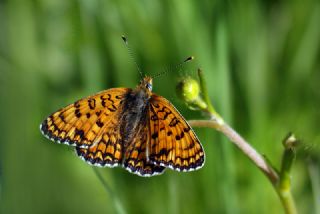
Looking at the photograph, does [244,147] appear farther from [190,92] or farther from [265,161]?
[190,92]

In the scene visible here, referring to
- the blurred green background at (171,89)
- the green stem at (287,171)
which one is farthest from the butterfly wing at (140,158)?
the blurred green background at (171,89)

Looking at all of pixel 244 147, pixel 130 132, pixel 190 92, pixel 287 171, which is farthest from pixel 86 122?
pixel 287 171

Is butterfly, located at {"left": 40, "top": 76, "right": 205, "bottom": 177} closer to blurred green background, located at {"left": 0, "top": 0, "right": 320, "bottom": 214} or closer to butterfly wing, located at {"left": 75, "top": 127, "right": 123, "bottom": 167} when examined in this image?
butterfly wing, located at {"left": 75, "top": 127, "right": 123, "bottom": 167}

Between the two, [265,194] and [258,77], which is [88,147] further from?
[258,77]

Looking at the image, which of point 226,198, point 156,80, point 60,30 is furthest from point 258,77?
point 60,30

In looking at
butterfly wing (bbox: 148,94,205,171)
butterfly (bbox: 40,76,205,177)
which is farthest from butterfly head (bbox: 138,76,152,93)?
butterfly wing (bbox: 148,94,205,171)
